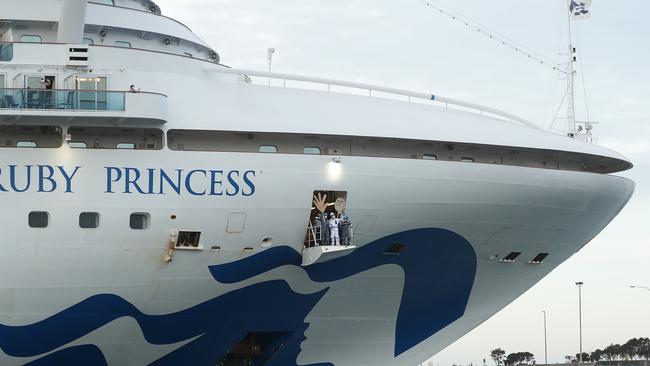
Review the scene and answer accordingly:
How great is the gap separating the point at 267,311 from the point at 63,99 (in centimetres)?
645

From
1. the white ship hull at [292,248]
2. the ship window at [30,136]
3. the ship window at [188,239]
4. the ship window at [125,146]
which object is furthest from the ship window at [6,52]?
the ship window at [188,239]

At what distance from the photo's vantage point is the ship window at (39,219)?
72.7 ft

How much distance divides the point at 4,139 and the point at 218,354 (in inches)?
263

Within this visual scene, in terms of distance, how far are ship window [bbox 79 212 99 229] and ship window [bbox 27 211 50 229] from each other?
A: 674 millimetres

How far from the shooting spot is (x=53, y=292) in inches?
883

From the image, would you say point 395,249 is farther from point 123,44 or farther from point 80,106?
point 123,44

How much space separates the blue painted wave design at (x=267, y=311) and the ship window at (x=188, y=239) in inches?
34.7

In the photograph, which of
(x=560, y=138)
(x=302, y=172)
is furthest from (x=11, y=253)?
(x=560, y=138)

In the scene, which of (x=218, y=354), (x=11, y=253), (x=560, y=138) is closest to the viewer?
(x=11, y=253)

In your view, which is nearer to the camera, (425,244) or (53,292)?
(53,292)

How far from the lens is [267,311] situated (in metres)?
24.4

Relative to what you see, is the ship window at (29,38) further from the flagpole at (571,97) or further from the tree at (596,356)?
the tree at (596,356)

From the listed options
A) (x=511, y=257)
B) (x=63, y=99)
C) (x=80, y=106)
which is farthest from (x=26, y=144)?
(x=511, y=257)

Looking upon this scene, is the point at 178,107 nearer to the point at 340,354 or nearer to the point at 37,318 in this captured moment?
the point at 37,318
